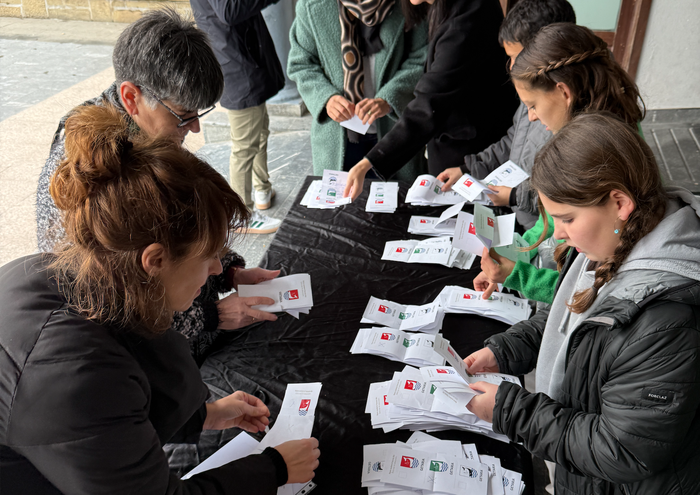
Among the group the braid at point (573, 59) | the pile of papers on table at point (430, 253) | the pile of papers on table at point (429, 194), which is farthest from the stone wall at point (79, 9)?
the braid at point (573, 59)

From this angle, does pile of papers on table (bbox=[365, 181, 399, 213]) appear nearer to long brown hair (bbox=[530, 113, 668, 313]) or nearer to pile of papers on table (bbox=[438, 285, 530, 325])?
pile of papers on table (bbox=[438, 285, 530, 325])

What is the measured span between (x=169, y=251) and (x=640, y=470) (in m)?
1.00

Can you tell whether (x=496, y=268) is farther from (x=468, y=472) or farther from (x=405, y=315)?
(x=468, y=472)

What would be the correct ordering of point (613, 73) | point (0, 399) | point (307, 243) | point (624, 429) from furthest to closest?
point (307, 243) < point (613, 73) < point (624, 429) < point (0, 399)

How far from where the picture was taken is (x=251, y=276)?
1.87 meters

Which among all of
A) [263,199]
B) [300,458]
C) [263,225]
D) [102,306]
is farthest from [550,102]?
[263,199]

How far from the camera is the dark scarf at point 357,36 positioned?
2.55 metres

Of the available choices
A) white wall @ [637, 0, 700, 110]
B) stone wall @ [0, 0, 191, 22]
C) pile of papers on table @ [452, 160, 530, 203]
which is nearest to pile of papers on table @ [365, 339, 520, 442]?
pile of papers on table @ [452, 160, 530, 203]

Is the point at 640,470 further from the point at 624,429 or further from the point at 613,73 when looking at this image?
the point at 613,73

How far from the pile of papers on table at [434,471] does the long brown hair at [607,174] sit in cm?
49

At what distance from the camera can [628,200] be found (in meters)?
1.11

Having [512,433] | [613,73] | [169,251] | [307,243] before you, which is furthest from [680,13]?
[169,251]

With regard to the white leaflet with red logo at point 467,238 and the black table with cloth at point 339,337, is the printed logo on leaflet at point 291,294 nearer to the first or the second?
the black table with cloth at point 339,337

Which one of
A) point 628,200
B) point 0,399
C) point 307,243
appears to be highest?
point 628,200
